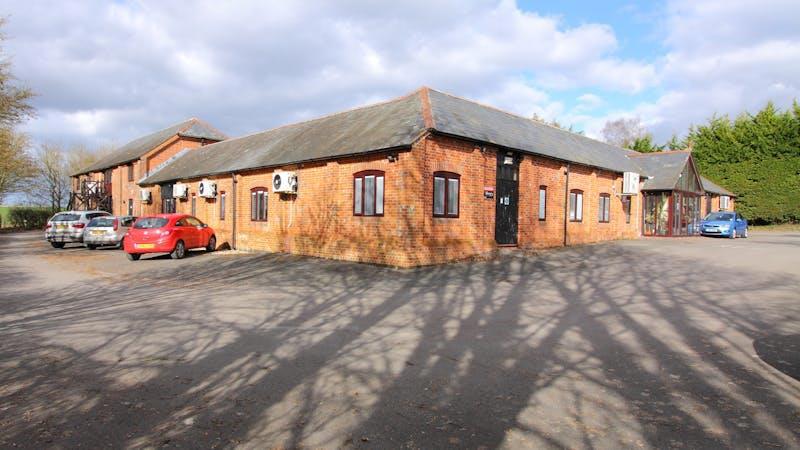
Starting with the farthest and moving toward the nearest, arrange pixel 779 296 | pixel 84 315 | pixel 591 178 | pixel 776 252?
pixel 591 178 → pixel 776 252 → pixel 779 296 → pixel 84 315

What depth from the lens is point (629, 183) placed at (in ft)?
80.3

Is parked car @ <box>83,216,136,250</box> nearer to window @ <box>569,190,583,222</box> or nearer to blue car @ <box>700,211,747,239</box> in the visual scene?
window @ <box>569,190,583,222</box>

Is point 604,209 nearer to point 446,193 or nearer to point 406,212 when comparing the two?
point 446,193

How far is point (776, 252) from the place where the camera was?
58.1 ft

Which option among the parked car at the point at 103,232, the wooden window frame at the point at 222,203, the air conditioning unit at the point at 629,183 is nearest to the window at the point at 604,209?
the air conditioning unit at the point at 629,183

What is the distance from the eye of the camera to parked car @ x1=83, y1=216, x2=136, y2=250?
21094mm

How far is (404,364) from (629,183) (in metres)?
22.3

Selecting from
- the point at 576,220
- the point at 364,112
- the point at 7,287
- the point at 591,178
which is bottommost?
the point at 7,287

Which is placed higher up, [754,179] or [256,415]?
[754,179]

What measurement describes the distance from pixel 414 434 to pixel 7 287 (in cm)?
1149

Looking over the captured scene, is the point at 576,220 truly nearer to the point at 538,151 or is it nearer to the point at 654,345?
the point at 538,151

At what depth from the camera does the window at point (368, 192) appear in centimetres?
1476

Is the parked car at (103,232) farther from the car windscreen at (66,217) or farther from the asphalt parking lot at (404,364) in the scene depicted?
the asphalt parking lot at (404,364)

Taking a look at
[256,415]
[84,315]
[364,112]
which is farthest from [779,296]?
[364,112]
